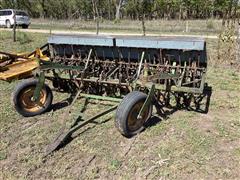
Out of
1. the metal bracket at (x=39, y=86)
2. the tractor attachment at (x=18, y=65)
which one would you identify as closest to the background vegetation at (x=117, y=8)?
the tractor attachment at (x=18, y=65)

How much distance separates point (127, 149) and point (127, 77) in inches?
77.7

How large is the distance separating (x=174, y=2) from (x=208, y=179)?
3194cm

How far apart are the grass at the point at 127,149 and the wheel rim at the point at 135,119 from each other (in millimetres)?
146

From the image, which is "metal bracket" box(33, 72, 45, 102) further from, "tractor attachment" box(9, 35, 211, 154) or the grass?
the grass

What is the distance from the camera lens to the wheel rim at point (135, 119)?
521 cm

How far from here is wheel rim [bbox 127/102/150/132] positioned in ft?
17.1

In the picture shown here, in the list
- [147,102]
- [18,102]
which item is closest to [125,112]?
[147,102]

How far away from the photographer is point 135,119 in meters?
5.33

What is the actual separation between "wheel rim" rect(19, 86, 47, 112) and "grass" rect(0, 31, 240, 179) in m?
0.21

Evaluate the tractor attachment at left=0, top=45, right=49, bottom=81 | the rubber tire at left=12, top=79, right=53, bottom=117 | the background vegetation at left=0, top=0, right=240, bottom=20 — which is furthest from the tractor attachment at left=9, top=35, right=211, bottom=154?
the background vegetation at left=0, top=0, right=240, bottom=20

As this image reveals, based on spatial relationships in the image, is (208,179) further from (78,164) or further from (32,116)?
(32,116)

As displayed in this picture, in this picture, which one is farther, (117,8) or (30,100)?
(117,8)

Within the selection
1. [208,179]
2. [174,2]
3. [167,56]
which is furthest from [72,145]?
[174,2]

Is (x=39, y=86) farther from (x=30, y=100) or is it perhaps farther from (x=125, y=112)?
(x=125, y=112)
